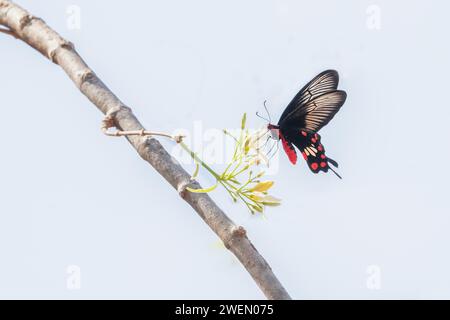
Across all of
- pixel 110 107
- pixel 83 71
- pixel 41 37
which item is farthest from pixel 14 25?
pixel 110 107

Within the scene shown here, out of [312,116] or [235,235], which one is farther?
[312,116]

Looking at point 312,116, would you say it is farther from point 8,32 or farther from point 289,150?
point 8,32

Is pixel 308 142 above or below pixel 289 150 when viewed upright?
above

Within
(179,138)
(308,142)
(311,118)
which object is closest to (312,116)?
(311,118)

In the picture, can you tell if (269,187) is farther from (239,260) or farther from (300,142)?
(300,142)

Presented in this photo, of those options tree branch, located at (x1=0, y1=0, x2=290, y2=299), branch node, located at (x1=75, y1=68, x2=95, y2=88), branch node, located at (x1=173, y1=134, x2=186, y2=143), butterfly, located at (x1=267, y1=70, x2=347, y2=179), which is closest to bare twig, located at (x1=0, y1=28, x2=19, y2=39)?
tree branch, located at (x1=0, y1=0, x2=290, y2=299)

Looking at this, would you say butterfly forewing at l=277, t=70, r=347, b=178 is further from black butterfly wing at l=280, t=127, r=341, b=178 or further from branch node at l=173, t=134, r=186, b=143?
branch node at l=173, t=134, r=186, b=143
